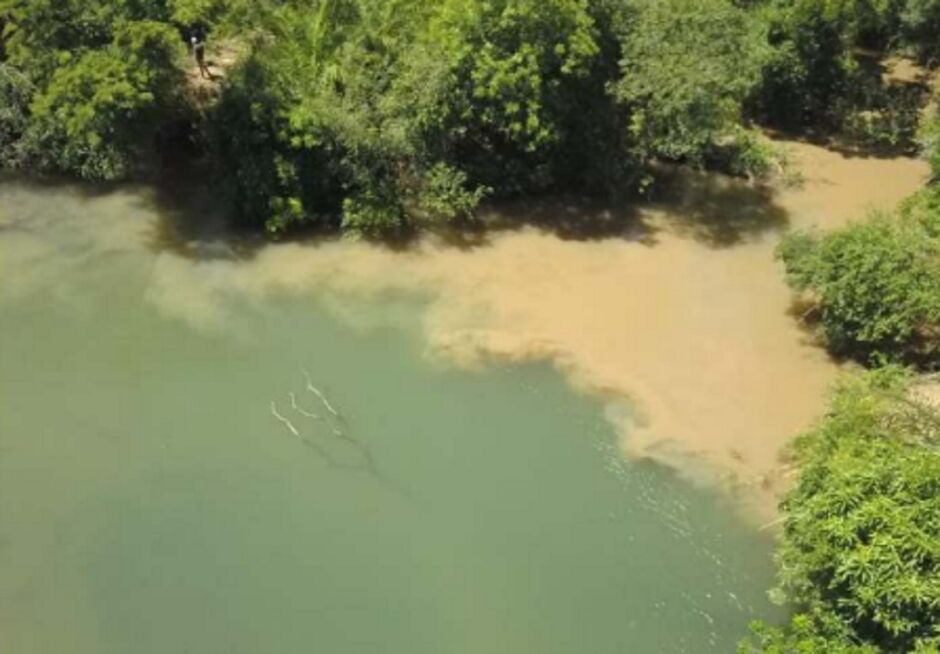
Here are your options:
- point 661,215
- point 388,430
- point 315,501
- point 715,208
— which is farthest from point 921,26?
point 315,501

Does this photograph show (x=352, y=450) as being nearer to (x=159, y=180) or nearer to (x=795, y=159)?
(x=159, y=180)

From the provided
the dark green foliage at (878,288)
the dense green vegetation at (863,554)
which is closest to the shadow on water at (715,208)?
the dark green foliage at (878,288)

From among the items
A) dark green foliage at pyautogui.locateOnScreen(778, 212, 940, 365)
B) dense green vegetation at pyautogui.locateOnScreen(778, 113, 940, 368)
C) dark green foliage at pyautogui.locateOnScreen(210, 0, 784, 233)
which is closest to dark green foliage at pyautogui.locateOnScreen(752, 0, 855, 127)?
dark green foliage at pyautogui.locateOnScreen(210, 0, 784, 233)

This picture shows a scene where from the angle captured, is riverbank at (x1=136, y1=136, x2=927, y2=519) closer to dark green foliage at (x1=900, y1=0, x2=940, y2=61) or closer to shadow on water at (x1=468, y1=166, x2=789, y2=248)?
shadow on water at (x1=468, y1=166, x2=789, y2=248)

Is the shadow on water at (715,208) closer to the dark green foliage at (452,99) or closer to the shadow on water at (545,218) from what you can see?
the shadow on water at (545,218)

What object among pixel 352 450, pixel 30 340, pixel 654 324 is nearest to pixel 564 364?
pixel 654 324

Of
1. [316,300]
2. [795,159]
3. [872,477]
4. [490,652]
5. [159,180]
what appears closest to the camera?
[872,477]

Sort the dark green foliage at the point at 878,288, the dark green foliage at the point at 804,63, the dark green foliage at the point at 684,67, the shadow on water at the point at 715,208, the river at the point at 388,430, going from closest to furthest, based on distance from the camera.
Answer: the river at the point at 388,430 → the dark green foliage at the point at 878,288 → the dark green foliage at the point at 684,67 → the shadow on water at the point at 715,208 → the dark green foliage at the point at 804,63
